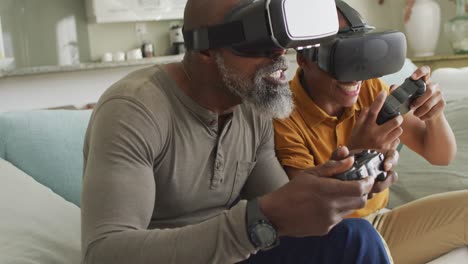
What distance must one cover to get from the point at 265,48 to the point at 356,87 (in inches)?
15.7

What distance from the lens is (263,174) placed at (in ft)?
4.19

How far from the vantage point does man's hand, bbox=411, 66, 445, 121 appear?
1.28 meters

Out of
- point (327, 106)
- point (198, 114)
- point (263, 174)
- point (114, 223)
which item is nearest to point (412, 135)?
point (327, 106)

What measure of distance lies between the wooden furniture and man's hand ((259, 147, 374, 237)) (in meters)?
2.07

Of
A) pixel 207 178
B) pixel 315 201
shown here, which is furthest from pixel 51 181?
pixel 315 201

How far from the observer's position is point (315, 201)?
84 cm

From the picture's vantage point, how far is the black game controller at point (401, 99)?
1.25 m

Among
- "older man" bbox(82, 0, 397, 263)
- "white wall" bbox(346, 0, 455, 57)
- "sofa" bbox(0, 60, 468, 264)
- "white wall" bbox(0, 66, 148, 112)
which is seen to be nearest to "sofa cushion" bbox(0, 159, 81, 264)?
"sofa" bbox(0, 60, 468, 264)

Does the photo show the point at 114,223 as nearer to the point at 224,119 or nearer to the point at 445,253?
the point at 224,119

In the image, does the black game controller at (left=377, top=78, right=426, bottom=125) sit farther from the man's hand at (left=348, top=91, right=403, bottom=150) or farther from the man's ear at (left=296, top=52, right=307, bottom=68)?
the man's ear at (left=296, top=52, right=307, bottom=68)

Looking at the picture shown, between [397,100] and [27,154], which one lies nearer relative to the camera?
[397,100]

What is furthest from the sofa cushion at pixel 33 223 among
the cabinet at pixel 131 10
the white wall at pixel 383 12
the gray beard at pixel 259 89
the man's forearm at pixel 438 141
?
the white wall at pixel 383 12

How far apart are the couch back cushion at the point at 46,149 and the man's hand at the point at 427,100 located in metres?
0.79

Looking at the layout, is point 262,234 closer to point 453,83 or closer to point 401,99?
point 401,99
